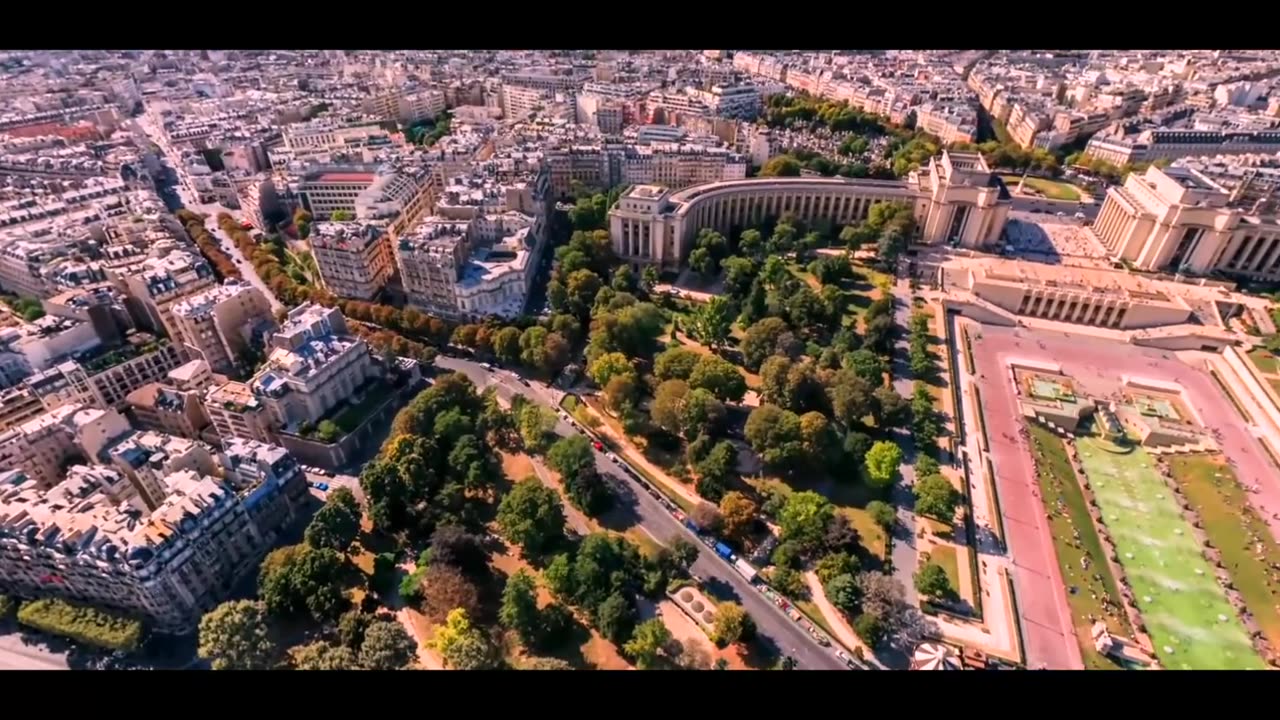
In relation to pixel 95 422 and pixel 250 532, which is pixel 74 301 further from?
pixel 250 532

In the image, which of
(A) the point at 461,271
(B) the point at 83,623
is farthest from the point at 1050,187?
(B) the point at 83,623

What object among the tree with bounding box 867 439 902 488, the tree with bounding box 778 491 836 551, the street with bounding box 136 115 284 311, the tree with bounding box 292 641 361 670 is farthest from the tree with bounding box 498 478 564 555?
the street with bounding box 136 115 284 311

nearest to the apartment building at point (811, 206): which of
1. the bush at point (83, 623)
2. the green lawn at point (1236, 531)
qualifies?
the green lawn at point (1236, 531)

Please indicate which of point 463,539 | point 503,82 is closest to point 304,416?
point 463,539

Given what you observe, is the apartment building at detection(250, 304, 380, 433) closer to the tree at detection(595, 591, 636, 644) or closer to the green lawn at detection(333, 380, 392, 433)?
the green lawn at detection(333, 380, 392, 433)

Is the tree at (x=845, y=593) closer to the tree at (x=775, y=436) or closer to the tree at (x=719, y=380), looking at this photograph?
the tree at (x=775, y=436)

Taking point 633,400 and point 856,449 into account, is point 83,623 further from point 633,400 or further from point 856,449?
point 856,449
